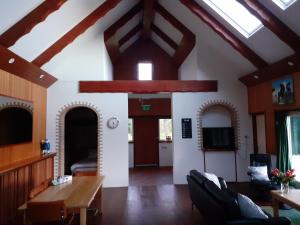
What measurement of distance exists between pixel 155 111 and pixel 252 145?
12.8 feet

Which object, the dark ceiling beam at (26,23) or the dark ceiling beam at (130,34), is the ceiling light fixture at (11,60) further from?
the dark ceiling beam at (130,34)

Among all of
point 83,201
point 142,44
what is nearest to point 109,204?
point 83,201

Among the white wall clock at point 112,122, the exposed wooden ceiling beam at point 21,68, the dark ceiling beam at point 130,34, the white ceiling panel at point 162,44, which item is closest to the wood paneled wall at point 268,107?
the white ceiling panel at point 162,44

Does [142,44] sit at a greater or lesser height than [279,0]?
greater

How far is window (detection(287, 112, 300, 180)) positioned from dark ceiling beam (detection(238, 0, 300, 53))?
5.65ft

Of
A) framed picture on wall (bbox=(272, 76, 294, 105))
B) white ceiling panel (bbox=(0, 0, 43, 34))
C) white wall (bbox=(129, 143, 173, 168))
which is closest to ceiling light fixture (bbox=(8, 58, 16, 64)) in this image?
white ceiling panel (bbox=(0, 0, 43, 34))

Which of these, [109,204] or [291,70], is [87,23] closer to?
[109,204]

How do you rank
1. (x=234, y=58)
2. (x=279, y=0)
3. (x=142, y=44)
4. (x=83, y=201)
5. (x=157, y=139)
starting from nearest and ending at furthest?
1. (x=83, y=201)
2. (x=279, y=0)
3. (x=234, y=58)
4. (x=142, y=44)
5. (x=157, y=139)

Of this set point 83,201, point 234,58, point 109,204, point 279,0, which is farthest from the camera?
Result: point 234,58

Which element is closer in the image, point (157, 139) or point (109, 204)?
point (109, 204)

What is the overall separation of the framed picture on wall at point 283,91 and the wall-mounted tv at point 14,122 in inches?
216

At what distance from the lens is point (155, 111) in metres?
9.38

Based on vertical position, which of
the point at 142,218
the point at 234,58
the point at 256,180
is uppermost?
the point at 234,58

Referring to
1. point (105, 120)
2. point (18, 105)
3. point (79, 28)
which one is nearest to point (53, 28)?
point (79, 28)
